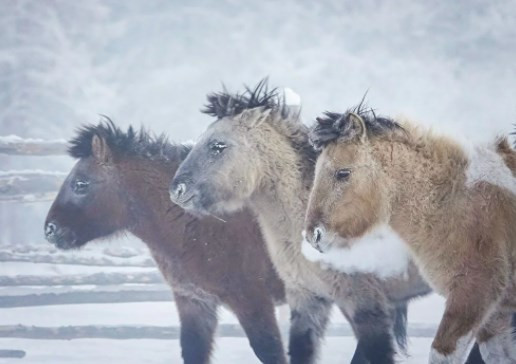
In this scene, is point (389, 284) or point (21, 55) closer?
point (389, 284)

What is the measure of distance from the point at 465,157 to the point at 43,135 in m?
6.56

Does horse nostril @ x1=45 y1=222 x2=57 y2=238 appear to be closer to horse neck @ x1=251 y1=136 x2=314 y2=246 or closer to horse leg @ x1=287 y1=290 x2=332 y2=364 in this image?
horse neck @ x1=251 y1=136 x2=314 y2=246

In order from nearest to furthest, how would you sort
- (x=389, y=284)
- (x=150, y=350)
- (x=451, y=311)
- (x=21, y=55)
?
1. (x=451, y=311)
2. (x=389, y=284)
3. (x=150, y=350)
4. (x=21, y=55)

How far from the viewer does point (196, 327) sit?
14.6 feet

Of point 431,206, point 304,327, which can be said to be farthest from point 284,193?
point 431,206

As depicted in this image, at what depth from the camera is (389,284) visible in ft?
12.8

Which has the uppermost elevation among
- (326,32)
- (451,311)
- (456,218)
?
(456,218)

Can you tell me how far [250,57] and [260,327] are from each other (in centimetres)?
448

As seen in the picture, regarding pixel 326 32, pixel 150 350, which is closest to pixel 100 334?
pixel 150 350

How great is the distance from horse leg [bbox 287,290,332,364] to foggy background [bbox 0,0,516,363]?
130 inches

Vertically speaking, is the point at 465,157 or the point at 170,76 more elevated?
the point at 465,157

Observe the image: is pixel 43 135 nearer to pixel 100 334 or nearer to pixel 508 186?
pixel 100 334

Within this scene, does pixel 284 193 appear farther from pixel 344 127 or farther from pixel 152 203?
pixel 152 203

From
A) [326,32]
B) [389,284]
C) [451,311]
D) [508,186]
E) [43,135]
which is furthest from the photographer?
[43,135]
